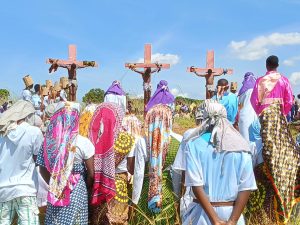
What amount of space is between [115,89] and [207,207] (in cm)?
273

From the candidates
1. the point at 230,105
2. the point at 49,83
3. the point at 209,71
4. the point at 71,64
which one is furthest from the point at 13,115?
the point at 209,71

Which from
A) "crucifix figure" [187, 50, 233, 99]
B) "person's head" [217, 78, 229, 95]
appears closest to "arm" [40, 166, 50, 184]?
"person's head" [217, 78, 229, 95]

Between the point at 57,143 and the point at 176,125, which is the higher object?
the point at 57,143

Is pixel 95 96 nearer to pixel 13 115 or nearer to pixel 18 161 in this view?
pixel 13 115

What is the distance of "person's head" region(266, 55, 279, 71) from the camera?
16.9 ft

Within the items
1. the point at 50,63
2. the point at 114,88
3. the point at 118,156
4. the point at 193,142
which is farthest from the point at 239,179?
the point at 50,63

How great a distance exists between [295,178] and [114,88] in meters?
2.25

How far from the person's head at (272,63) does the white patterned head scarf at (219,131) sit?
2.37 m

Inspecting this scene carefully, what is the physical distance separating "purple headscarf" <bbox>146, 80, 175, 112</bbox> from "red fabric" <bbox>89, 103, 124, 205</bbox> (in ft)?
1.42

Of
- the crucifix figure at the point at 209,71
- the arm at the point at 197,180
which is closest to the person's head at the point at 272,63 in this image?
the arm at the point at 197,180

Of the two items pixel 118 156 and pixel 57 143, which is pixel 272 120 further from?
pixel 57 143

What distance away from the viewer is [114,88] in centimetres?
Result: 533

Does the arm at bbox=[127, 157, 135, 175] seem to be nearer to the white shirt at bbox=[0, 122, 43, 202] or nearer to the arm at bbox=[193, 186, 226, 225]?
the white shirt at bbox=[0, 122, 43, 202]

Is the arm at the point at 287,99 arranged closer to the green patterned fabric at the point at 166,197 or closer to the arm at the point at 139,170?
the green patterned fabric at the point at 166,197
